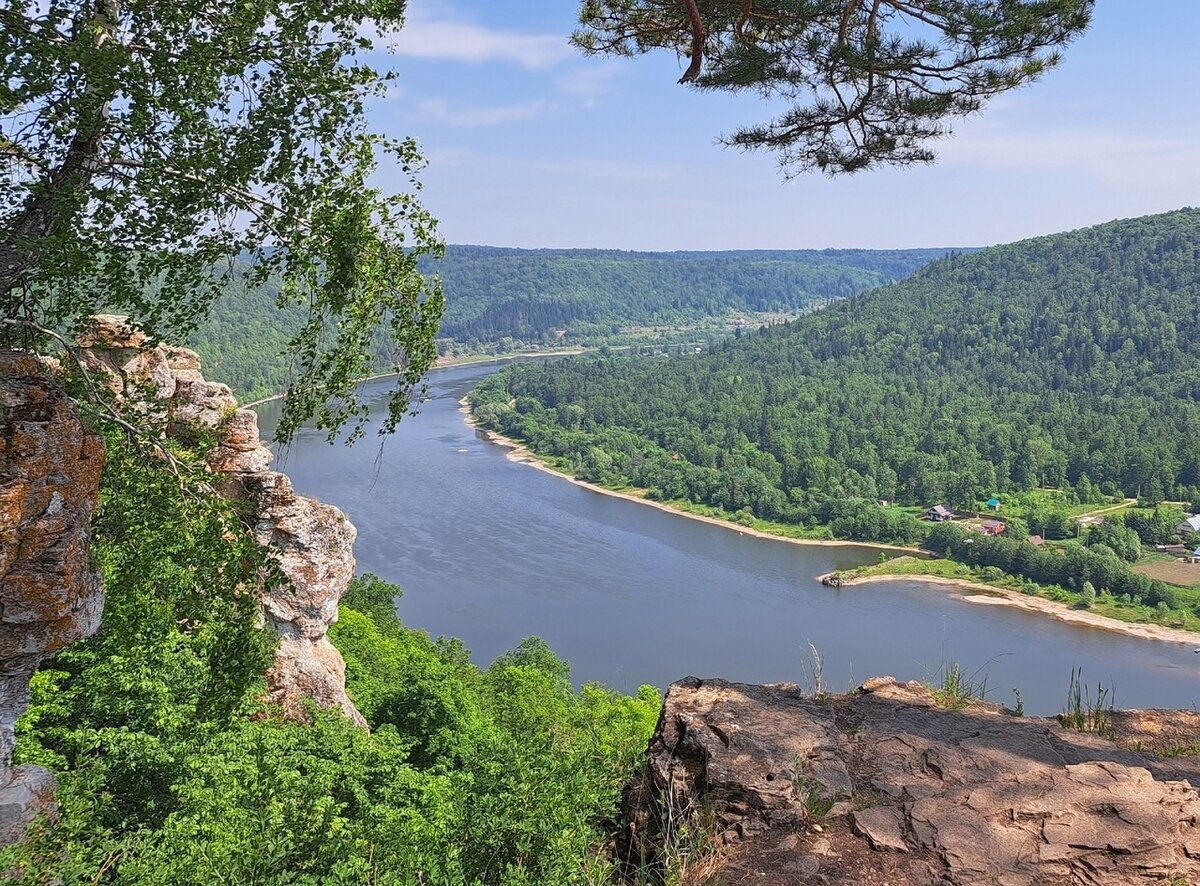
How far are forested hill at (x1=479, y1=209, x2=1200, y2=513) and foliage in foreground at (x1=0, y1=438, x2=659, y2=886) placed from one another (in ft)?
169

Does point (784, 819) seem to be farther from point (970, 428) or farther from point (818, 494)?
point (970, 428)

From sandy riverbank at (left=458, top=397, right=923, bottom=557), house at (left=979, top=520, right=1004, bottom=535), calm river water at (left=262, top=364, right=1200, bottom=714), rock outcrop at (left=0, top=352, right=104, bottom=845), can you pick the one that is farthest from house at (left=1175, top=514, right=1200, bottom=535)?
rock outcrop at (left=0, top=352, right=104, bottom=845)

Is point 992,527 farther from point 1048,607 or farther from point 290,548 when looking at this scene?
point 290,548

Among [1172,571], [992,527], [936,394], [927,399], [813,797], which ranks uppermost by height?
[813,797]

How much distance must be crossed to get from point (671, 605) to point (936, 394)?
179 feet

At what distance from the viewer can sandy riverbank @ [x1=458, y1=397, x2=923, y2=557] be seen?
5034 centimetres

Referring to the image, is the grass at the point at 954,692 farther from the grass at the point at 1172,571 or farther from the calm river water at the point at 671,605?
the grass at the point at 1172,571

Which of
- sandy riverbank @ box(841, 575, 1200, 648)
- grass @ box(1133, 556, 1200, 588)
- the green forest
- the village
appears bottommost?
sandy riverbank @ box(841, 575, 1200, 648)

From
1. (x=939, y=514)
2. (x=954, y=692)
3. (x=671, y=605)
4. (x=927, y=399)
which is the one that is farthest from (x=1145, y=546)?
(x=954, y=692)

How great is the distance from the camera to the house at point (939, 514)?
54688 millimetres

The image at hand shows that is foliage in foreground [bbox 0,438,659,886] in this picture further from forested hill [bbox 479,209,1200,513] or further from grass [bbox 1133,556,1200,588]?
forested hill [bbox 479,209,1200,513]

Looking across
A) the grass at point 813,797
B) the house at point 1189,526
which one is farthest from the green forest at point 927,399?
the grass at point 813,797

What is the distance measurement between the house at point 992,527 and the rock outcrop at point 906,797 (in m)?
48.4

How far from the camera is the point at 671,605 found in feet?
113
